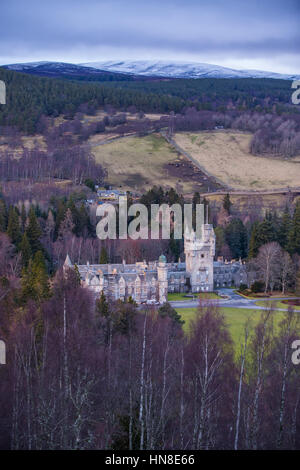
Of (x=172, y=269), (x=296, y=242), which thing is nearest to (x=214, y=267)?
(x=172, y=269)

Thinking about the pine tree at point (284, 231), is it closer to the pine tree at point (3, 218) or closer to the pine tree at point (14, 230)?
the pine tree at point (14, 230)

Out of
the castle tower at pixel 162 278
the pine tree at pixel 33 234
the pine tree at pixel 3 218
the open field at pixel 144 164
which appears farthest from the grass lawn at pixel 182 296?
the open field at pixel 144 164

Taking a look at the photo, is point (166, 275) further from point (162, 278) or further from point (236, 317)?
point (236, 317)

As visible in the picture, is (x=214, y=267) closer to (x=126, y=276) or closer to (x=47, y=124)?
(x=126, y=276)

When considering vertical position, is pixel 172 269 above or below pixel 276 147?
below

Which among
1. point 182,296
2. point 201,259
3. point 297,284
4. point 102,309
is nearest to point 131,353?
point 102,309

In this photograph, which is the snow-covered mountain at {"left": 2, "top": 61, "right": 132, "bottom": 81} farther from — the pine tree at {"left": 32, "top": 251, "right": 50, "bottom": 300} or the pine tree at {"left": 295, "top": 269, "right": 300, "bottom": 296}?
the pine tree at {"left": 32, "top": 251, "right": 50, "bottom": 300}
